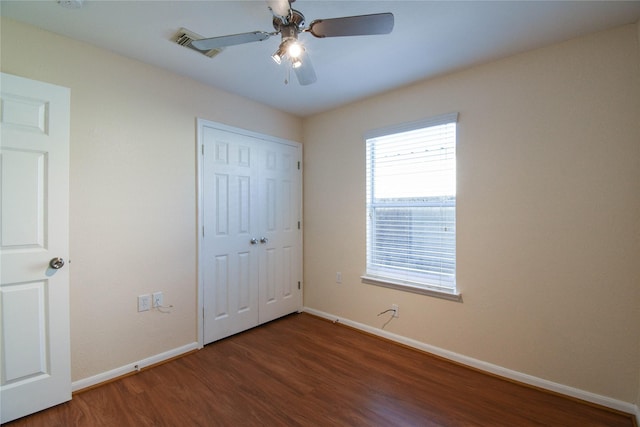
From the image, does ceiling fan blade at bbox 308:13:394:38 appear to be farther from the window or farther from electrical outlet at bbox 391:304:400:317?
electrical outlet at bbox 391:304:400:317

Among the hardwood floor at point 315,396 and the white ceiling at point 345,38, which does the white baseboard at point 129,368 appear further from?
the white ceiling at point 345,38

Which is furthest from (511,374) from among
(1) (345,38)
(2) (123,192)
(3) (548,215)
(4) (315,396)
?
(2) (123,192)

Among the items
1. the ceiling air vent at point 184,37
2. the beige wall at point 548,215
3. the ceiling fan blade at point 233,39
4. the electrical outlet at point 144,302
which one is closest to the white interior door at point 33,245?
the electrical outlet at point 144,302

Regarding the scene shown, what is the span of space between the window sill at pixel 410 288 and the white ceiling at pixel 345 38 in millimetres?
1922

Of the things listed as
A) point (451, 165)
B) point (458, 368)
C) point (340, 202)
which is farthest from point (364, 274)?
point (451, 165)

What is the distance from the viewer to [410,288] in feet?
8.79

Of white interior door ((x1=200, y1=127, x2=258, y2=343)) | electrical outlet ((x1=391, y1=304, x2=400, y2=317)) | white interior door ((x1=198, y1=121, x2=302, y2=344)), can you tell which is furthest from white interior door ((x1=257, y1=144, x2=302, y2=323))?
electrical outlet ((x1=391, y1=304, x2=400, y2=317))

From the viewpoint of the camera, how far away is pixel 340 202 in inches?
128

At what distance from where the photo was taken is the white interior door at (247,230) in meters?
2.72

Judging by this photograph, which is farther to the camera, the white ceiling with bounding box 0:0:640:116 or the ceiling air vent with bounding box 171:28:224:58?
the ceiling air vent with bounding box 171:28:224:58

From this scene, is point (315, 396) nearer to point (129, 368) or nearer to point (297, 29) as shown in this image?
point (129, 368)

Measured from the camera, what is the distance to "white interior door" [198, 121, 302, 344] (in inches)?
107

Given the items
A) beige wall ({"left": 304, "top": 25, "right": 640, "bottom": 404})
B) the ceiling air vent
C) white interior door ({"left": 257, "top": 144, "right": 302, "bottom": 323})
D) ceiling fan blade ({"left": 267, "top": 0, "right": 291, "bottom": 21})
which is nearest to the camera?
ceiling fan blade ({"left": 267, "top": 0, "right": 291, "bottom": 21})

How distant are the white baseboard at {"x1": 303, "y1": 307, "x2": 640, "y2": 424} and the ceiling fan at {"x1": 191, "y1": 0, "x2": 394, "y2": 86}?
251cm
